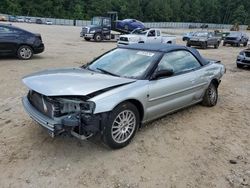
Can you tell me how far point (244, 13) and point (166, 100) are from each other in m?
133

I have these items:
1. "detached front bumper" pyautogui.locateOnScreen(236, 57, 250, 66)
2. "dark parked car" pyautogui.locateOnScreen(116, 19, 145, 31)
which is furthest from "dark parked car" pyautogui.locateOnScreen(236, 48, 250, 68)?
"dark parked car" pyautogui.locateOnScreen(116, 19, 145, 31)

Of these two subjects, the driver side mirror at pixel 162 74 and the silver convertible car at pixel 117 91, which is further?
the driver side mirror at pixel 162 74

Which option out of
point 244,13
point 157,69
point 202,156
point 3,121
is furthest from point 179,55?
point 244,13

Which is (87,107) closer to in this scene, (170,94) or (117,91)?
(117,91)

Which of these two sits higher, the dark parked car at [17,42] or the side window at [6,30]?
the side window at [6,30]

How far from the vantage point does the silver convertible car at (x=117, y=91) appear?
153 inches

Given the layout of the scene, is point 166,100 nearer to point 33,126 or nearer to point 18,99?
point 33,126

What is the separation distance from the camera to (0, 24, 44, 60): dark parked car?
11523 mm

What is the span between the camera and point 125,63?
5.09 meters

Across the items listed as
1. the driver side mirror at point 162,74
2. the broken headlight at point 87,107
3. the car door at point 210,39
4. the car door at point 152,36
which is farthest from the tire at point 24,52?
the car door at point 210,39

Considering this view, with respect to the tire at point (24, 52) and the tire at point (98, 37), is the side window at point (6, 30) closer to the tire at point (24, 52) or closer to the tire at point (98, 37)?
the tire at point (24, 52)

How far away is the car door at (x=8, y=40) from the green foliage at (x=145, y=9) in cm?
7440

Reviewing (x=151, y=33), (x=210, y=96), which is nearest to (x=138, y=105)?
(x=210, y=96)

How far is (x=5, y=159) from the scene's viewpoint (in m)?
3.98
